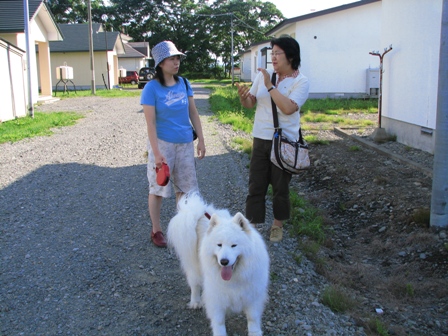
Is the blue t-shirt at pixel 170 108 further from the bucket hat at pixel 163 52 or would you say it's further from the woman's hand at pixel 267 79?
the woman's hand at pixel 267 79

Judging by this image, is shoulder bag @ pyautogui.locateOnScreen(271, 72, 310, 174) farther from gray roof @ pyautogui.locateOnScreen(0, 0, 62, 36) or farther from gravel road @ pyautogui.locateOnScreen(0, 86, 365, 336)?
gray roof @ pyautogui.locateOnScreen(0, 0, 62, 36)

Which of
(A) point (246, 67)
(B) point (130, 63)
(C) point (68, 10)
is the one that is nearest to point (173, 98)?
(A) point (246, 67)

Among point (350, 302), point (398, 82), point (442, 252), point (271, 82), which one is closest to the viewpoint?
point (350, 302)

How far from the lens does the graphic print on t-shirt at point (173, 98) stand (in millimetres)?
3890

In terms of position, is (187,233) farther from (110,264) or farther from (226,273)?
(110,264)

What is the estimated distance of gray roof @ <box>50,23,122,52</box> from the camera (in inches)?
1390

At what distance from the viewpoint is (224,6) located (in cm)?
6238

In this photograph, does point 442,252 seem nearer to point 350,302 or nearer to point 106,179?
point 350,302

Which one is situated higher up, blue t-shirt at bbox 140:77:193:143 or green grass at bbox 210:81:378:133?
blue t-shirt at bbox 140:77:193:143

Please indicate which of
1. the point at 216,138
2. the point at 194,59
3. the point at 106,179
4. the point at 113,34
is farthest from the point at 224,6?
the point at 106,179

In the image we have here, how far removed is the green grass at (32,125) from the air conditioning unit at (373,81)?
1233cm

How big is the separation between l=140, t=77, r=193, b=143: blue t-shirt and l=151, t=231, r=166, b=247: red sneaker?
973 mm

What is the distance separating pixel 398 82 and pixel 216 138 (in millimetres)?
4380

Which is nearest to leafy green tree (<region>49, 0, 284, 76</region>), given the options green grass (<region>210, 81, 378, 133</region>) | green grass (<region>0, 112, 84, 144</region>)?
green grass (<region>210, 81, 378, 133</region>)
